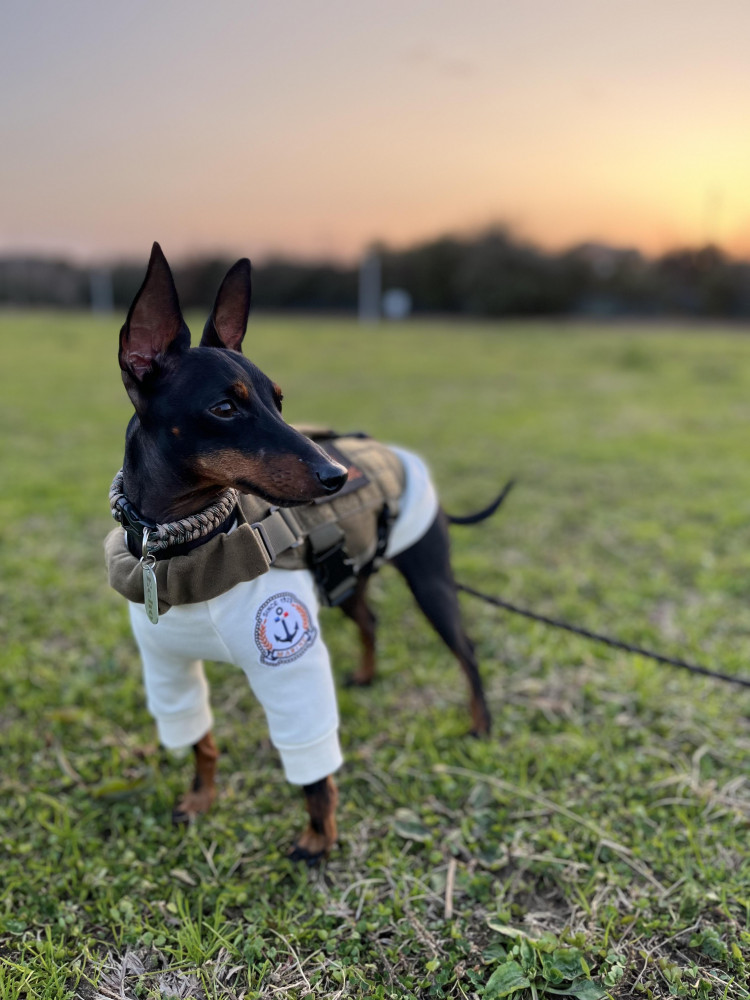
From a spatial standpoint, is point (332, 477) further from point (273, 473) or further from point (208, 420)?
point (208, 420)

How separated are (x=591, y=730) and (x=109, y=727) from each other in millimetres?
1898

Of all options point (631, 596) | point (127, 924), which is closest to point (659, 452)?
point (631, 596)

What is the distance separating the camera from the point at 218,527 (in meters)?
1.82

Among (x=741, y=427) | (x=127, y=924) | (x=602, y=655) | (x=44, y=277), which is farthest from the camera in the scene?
(x=44, y=277)

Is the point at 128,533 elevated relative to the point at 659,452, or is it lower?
elevated

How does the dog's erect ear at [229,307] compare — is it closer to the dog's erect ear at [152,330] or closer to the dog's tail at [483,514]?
the dog's erect ear at [152,330]

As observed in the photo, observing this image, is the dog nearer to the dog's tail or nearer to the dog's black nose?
the dog's black nose

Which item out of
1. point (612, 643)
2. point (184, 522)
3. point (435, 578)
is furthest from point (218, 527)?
point (612, 643)

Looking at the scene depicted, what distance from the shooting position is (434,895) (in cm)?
210

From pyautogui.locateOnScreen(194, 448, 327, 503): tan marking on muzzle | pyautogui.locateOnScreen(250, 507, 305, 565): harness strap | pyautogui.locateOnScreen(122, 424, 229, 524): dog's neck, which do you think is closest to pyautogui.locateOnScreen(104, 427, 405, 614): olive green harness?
pyautogui.locateOnScreen(250, 507, 305, 565): harness strap

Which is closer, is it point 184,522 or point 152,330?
point 152,330

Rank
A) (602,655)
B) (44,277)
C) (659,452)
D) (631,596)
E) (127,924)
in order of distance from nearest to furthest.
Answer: (127,924), (602,655), (631,596), (659,452), (44,277)

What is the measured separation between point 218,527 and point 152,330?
51 cm

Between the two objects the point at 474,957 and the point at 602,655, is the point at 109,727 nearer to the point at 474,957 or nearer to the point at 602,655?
the point at 474,957
